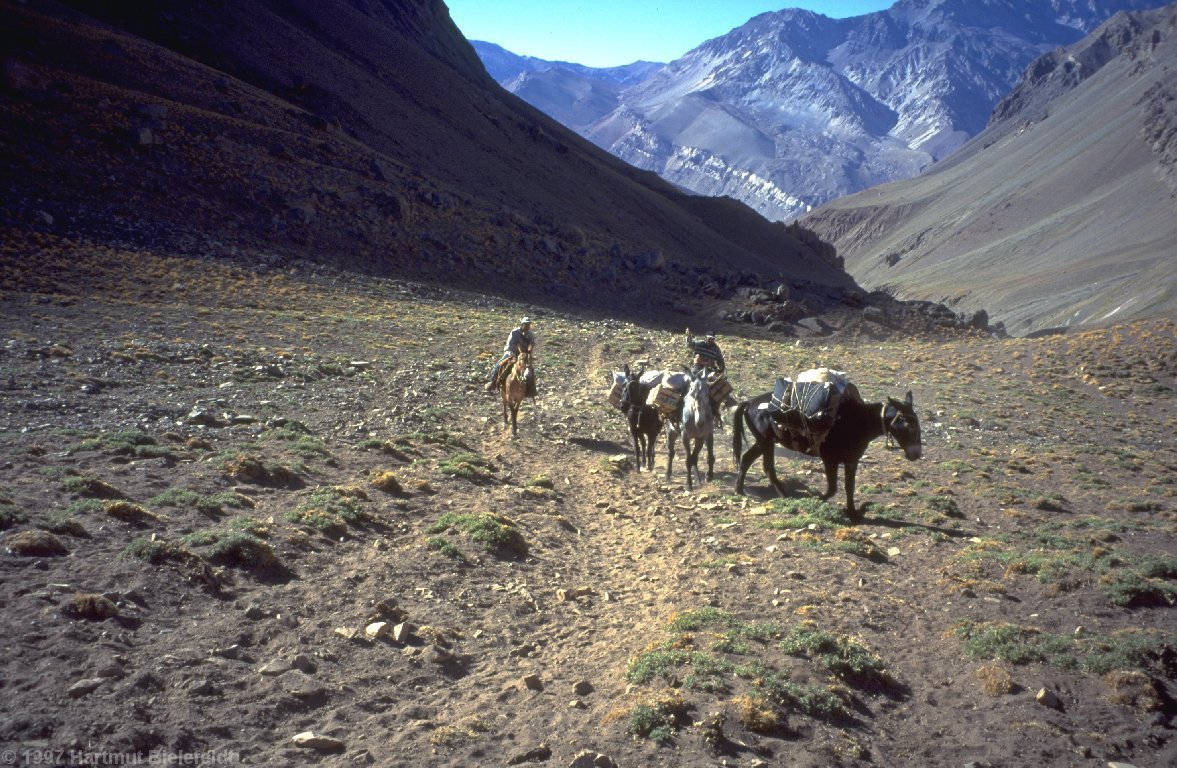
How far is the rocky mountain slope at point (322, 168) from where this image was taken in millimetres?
43844

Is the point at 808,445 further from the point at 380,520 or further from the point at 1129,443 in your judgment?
the point at 1129,443

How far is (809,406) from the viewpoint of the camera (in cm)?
1200

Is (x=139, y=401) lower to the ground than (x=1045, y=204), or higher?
lower

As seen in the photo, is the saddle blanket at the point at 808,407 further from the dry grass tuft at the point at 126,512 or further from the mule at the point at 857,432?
the dry grass tuft at the point at 126,512

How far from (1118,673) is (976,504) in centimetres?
691

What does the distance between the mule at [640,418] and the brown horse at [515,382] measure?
2.92 meters

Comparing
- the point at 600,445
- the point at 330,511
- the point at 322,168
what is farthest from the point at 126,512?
the point at 322,168

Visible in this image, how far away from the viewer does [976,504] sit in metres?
13.8

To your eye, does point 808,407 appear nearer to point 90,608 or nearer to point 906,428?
point 906,428

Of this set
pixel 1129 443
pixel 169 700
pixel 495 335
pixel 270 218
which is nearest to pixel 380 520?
pixel 169 700

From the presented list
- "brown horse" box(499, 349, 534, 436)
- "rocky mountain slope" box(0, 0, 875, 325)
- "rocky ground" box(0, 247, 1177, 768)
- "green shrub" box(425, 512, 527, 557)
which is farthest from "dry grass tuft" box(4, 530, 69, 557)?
"rocky mountain slope" box(0, 0, 875, 325)

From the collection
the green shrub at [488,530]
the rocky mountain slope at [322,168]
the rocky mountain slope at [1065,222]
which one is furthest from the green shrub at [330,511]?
the rocky mountain slope at [1065,222]

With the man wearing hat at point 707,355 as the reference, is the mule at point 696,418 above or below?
below

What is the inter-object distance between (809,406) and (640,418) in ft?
17.2
